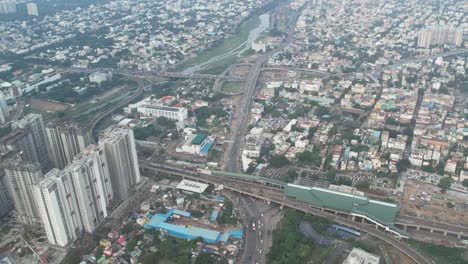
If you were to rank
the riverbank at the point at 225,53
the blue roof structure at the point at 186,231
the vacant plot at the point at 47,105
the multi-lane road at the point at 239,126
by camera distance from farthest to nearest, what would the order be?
the riverbank at the point at 225,53
the vacant plot at the point at 47,105
the multi-lane road at the point at 239,126
the blue roof structure at the point at 186,231

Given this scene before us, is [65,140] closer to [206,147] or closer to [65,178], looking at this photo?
[65,178]

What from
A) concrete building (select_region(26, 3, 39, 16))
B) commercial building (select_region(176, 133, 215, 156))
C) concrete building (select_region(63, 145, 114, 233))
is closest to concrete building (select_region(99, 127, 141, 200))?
concrete building (select_region(63, 145, 114, 233))

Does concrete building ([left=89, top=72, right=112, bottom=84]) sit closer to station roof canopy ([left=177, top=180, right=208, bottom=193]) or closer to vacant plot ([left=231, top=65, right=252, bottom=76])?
vacant plot ([left=231, top=65, right=252, bottom=76])

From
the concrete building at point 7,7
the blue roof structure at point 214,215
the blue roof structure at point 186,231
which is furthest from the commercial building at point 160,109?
the concrete building at point 7,7

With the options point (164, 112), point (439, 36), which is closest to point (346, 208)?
point (164, 112)

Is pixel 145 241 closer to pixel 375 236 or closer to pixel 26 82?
pixel 375 236

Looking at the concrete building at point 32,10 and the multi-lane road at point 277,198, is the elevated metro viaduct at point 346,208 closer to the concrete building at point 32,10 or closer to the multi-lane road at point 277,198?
the multi-lane road at point 277,198

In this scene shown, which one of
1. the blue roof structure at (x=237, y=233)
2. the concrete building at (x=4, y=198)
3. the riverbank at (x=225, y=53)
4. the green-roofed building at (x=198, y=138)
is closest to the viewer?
the blue roof structure at (x=237, y=233)
